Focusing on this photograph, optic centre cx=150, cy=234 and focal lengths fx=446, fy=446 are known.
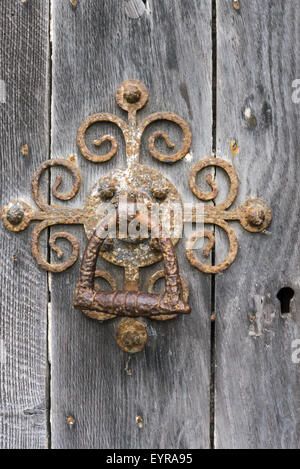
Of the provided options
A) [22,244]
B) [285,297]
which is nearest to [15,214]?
[22,244]

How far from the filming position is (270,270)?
69 centimetres

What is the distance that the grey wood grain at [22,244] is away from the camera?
0.69m

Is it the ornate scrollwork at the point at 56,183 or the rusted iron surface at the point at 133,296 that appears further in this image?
the ornate scrollwork at the point at 56,183

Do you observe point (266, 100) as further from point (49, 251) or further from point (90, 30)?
Result: point (49, 251)

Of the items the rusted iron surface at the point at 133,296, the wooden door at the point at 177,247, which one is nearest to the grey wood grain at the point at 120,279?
the wooden door at the point at 177,247

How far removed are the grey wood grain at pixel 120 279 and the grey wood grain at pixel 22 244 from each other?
0.02 meters

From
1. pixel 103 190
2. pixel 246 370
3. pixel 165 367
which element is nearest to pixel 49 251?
pixel 103 190

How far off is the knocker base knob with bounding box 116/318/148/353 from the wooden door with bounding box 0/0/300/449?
0.6 inches

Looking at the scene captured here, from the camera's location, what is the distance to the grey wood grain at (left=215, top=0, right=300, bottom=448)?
67cm

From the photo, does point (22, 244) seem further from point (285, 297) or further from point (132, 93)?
point (285, 297)

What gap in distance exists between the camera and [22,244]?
707 mm

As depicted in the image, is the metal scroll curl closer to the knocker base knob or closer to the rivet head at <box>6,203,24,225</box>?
the rivet head at <box>6,203,24,225</box>

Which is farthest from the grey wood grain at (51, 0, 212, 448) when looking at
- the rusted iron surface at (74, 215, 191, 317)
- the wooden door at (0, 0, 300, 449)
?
the rusted iron surface at (74, 215, 191, 317)

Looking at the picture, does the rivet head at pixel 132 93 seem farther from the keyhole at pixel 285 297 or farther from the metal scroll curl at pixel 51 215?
the keyhole at pixel 285 297
